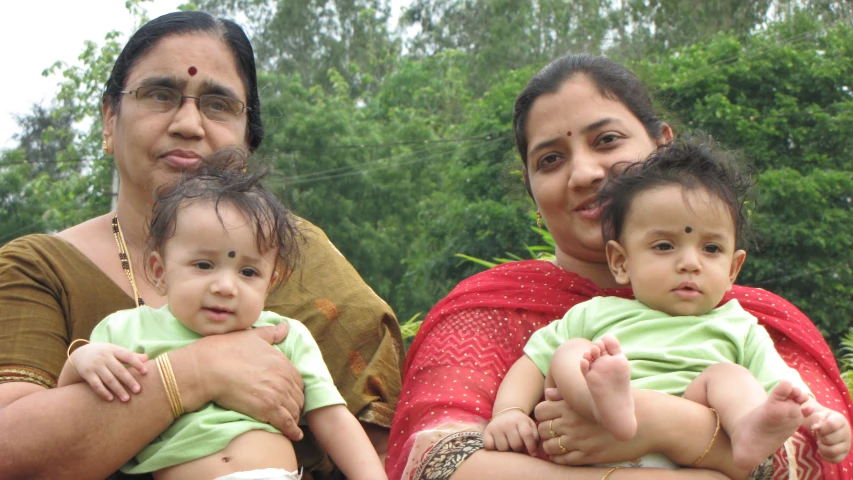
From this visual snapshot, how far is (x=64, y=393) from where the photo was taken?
254cm

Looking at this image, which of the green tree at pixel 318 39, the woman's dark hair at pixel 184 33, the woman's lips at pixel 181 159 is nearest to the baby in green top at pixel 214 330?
the woman's lips at pixel 181 159

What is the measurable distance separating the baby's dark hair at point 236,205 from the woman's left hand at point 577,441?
88 cm

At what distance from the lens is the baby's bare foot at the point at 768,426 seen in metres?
2.12

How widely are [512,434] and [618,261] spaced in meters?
0.63

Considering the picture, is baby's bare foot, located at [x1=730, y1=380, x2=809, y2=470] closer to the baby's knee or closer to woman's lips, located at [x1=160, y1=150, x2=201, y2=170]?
the baby's knee

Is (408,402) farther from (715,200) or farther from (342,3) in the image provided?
(342,3)

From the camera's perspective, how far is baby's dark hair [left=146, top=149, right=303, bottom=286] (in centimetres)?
271

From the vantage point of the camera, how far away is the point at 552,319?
10.2 ft

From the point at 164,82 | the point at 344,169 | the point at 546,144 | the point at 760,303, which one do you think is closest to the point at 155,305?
the point at 164,82

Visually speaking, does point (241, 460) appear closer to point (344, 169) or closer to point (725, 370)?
point (725, 370)

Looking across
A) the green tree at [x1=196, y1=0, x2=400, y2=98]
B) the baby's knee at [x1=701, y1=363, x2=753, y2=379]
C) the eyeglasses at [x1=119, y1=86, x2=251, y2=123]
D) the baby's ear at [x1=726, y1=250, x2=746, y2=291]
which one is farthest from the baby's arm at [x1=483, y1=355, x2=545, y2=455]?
the green tree at [x1=196, y1=0, x2=400, y2=98]

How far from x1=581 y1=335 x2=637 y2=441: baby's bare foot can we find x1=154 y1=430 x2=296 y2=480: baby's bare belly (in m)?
0.86

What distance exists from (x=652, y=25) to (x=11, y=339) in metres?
27.2

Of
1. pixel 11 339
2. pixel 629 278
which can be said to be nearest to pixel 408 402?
pixel 629 278
